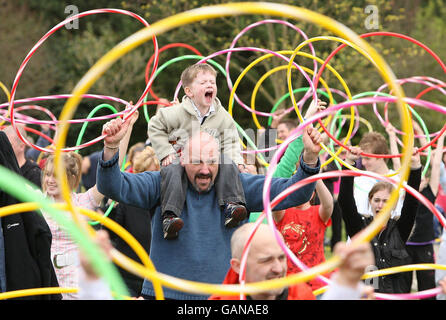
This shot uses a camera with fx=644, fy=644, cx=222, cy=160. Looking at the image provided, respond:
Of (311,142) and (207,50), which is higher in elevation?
(207,50)

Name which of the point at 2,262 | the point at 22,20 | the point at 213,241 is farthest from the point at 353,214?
the point at 22,20

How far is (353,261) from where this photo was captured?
95.9 inches

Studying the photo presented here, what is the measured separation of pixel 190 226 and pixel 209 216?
15 cm

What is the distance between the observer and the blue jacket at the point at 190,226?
402 centimetres

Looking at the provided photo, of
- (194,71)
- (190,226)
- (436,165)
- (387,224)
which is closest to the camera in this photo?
(190,226)

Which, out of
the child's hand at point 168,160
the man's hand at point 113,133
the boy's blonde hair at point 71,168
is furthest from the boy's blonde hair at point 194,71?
the man's hand at point 113,133

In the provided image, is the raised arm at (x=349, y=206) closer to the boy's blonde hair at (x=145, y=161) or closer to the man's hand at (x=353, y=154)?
the man's hand at (x=353, y=154)

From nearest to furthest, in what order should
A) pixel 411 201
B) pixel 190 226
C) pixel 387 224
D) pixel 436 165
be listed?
pixel 190 226
pixel 411 201
pixel 387 224
pixel 436 165

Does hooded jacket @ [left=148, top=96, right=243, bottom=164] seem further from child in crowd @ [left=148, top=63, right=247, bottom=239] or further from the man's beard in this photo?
the man's beard

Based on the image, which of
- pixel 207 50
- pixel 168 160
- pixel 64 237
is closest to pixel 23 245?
pixel 64 237

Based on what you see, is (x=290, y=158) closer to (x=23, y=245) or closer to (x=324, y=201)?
(x=324, y=201)
